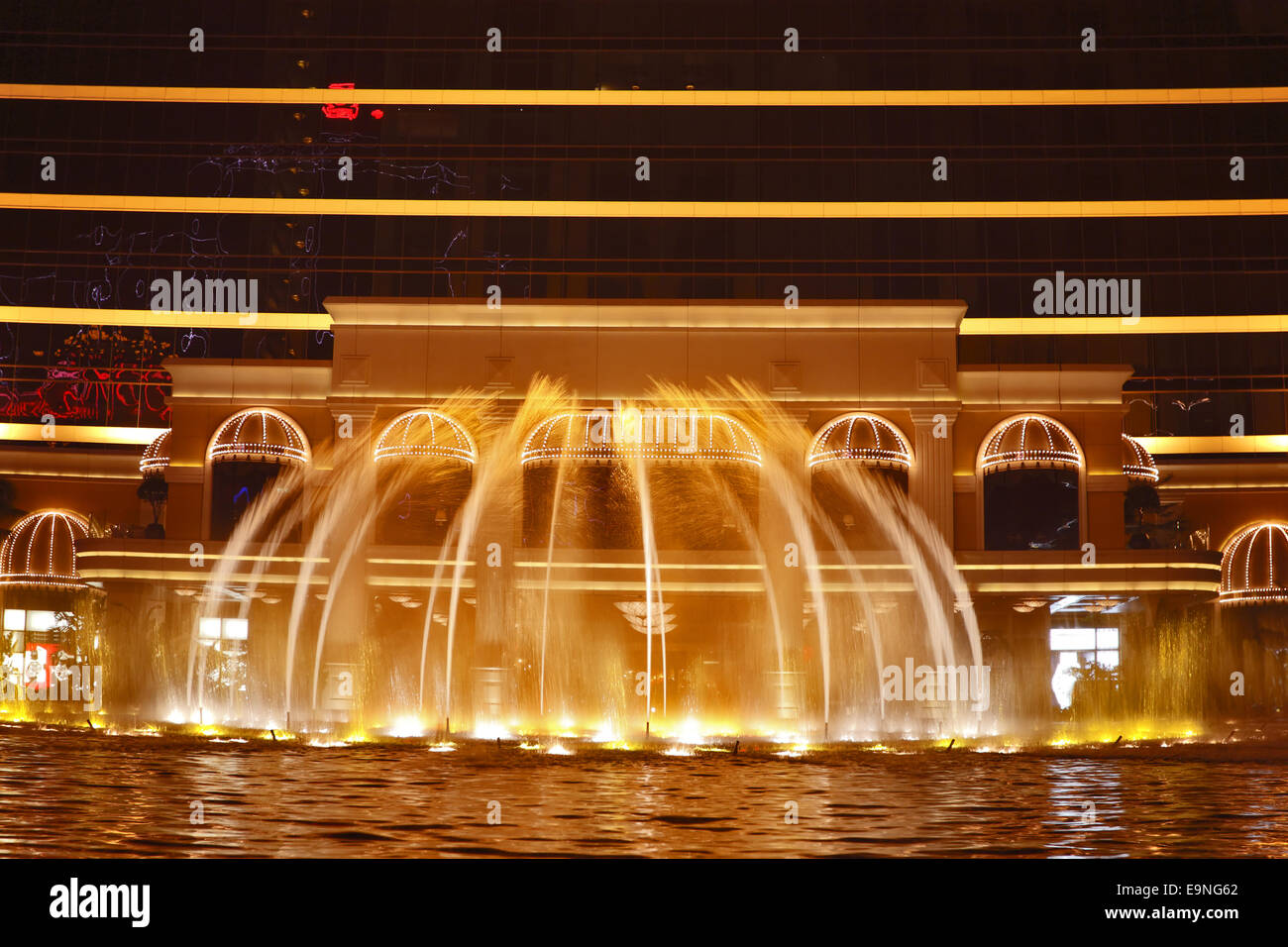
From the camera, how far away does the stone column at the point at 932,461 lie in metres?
38.1

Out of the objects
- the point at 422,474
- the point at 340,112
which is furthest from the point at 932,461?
the point at 340,112

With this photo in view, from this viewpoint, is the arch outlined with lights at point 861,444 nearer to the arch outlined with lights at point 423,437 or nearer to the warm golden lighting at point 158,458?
the arch outlined with lights at point 423,437

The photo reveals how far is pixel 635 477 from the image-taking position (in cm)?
3853

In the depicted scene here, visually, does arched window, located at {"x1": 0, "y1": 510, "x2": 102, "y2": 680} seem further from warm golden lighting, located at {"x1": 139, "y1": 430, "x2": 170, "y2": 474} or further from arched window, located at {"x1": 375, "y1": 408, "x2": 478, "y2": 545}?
arched window, located at {"x1": 375, "y1": 408, "x2": 478, "y2": 545}

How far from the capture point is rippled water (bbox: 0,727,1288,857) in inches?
452

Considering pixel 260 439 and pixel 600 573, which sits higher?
pixel 260 439

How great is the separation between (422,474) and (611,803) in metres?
24.8

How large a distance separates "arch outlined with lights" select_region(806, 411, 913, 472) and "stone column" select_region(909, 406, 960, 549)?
15.9 inches

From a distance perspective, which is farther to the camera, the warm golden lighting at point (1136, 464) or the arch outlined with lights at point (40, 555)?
the arch outlined with lights at point (40, 555)

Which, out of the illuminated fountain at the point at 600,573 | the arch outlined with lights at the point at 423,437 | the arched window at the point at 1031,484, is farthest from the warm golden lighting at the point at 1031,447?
the arch outlined with lights at the point at 423,437

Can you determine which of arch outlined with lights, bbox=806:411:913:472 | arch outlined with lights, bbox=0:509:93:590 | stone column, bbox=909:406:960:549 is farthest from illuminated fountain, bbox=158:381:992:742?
arch outlined with lights, bbox=0:509:93:590

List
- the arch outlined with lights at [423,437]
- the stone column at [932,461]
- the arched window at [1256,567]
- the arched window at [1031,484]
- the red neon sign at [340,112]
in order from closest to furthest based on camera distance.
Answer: the arch outlined with lights at [423,437], the stone column at [932,461], the arched window at [1031,484], the arched window at [1256,567], the red neon sign at [340,112]

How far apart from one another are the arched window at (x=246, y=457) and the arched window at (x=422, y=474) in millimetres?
3450

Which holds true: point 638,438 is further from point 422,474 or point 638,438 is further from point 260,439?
point 260,439
